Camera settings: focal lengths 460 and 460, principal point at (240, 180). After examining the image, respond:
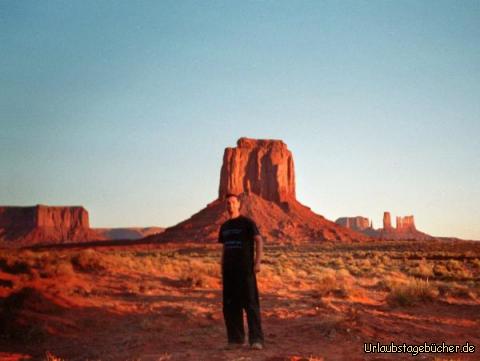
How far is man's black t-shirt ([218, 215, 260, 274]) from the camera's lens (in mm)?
6695

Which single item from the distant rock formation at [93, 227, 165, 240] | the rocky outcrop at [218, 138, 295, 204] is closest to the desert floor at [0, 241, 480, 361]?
the rocky outcrop at [218, 138, 295, 204]

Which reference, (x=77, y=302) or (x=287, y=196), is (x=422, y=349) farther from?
(x=287, y=196)

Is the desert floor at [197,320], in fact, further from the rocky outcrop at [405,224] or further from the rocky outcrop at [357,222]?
the rocky outcrop at [357,222]

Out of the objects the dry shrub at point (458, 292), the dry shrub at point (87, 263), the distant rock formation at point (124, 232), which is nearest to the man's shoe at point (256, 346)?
the dry shrub at point (458, 292)

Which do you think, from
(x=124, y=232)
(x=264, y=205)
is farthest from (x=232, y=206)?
(x=124, y=232)

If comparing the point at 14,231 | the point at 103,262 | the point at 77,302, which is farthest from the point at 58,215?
the point at 77,302

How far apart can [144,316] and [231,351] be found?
11.8ft

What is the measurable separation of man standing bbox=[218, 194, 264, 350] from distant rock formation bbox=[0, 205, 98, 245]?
388 feet

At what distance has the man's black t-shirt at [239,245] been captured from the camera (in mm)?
6695

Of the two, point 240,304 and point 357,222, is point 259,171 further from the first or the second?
point 240,304

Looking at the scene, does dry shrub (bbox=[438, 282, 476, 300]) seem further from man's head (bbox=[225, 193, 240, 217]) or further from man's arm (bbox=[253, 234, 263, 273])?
man's head (bbox=[225, 193, 240, 217])

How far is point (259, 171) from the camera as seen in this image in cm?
9706

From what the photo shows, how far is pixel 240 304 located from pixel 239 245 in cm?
86

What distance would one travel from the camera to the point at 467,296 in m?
13.2
